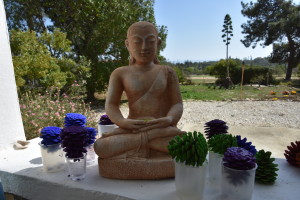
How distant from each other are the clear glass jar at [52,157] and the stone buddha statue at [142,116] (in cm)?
40

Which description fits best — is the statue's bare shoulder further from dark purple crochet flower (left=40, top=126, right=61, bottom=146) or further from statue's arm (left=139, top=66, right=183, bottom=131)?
dark purple crochet flower (left=40, top=126, right=61, bottom=146)

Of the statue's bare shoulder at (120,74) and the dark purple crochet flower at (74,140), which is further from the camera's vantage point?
the statue's bare shoulder at (120,74)

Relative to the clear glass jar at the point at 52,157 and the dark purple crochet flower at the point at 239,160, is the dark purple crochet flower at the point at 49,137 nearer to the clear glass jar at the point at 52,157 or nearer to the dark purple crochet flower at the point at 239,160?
the clear glass jar at the point at 52,157

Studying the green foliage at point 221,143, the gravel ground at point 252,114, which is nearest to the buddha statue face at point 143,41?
the green foliage at point 221,143

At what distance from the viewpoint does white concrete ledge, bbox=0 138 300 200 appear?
146 centimetres

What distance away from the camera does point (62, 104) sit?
504 centimetres

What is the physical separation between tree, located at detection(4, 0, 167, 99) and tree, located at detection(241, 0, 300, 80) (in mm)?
13639

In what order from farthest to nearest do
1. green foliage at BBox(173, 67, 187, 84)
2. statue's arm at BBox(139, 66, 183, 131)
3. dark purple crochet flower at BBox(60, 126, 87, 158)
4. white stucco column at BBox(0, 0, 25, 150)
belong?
green foliage at BBox(173, 67, 187, 84)
white stucco column at BBox(0, 0, 25, 150)
statue's arm at BBox(139, 66, 183, 131)
dark purple crochet flower at BBox(60, 126, 87, 158)

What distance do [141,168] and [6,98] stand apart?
1.81 metres

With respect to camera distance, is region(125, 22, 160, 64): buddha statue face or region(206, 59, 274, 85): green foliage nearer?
region(125, 22, 160, 64): buddha statue face

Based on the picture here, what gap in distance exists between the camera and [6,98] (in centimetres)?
244

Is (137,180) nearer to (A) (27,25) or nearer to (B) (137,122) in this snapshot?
(B) (137,122)

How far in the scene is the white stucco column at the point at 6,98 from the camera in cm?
239

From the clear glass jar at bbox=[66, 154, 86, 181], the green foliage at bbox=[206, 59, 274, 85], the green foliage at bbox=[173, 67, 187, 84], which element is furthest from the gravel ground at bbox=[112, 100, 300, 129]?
the green foliage at bbox=[206, 59, 274, 85]
